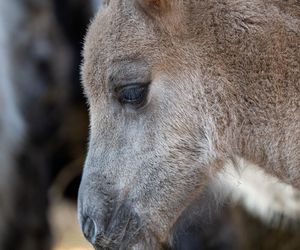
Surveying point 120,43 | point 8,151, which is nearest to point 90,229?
point 120,43

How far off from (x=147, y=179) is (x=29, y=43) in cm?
423

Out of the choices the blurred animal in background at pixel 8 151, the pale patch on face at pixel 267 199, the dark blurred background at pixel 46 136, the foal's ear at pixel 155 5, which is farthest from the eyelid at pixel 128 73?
the blurred animal in background at pixel 8 151

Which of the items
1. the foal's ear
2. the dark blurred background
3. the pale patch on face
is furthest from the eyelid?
the dark blurred background

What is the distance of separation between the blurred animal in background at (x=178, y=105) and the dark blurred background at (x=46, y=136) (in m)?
2.56

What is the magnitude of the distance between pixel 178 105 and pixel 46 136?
172 inches

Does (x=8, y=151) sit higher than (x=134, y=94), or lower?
lower

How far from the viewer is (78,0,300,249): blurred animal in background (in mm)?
4301

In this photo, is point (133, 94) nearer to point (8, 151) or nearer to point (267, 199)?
point (267, 199)

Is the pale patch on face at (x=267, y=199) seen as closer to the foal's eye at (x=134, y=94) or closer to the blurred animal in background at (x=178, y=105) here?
the blurred animal in background at (x=178, y=105)

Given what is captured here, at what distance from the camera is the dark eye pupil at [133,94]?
171 inches

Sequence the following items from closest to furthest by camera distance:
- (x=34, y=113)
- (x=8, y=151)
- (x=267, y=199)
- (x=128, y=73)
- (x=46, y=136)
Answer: (x=128, y=73)
(x=267, y=199)
(x=8, y=151)
(x=34, y=113)
(x=46, y=136)

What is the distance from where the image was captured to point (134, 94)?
4359 millimetres

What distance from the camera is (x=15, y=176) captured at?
755 centimetres

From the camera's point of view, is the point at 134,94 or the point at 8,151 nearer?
the point at 134,94
